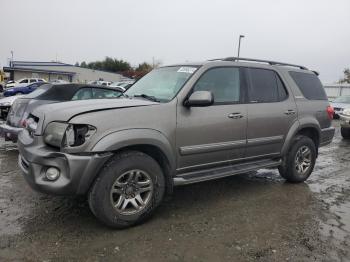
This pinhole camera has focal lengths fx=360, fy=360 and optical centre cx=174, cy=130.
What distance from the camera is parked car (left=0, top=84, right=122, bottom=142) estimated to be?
7215 mm

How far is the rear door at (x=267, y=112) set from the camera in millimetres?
5066

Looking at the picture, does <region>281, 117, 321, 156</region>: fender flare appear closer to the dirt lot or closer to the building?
the dirt lot

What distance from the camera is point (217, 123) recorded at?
4.55 metres

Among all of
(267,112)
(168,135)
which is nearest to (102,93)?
(267,112)

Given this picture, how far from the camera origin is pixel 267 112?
5.22 metres

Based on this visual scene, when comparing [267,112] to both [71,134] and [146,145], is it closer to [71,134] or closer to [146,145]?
[146,145]

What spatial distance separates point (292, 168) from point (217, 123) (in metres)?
1.99

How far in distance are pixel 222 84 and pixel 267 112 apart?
875mm

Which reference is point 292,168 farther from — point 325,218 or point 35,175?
point 35,175

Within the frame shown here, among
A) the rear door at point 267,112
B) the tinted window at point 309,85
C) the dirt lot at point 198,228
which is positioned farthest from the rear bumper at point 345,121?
the rear door at point 267,112

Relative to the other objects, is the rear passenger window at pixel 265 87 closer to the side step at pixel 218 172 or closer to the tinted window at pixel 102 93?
the side step at pixel 218 172

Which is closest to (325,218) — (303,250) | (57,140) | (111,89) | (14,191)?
(303,250)

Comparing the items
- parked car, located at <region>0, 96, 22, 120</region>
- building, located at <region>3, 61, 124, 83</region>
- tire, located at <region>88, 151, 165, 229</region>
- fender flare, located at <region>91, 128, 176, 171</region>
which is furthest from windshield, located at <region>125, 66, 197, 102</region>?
building, located at <region>3, 61, 124, 83</region>

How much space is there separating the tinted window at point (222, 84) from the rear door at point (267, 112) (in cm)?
26
